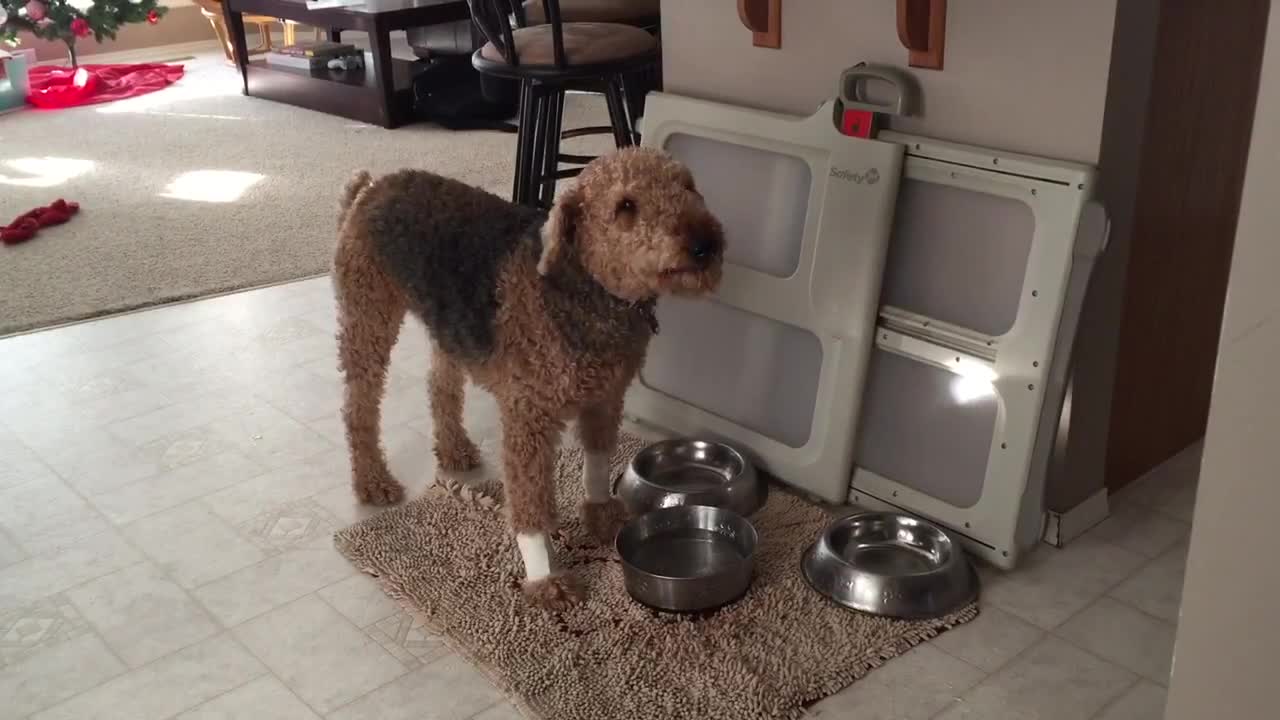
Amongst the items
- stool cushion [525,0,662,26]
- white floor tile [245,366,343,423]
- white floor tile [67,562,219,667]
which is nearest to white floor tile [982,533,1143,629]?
white floor tile [67,562,219,667]

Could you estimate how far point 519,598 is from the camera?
185 centimetres

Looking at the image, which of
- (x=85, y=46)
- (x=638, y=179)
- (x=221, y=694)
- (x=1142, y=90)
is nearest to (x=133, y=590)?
(x=221, y=694)

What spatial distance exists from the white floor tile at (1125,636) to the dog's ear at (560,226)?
97cm

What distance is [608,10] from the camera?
10.4ft

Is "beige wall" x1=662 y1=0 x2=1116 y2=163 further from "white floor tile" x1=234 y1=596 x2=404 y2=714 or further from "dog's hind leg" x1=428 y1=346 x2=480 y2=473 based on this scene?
"white floor tile" x1=234 y1=596 x2=404 y2=714

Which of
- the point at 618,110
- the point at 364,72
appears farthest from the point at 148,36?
the point at 618,110

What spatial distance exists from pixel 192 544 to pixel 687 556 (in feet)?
3.00

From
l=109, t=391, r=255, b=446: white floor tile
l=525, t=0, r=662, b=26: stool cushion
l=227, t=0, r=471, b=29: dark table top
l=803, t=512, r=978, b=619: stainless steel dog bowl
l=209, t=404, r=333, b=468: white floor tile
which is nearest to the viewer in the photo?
l=803, t=512, r=978, b=619: stainless steel dog bowl

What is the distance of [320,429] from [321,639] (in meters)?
0.78

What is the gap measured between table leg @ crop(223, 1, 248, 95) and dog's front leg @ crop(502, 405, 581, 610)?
→ 485cm

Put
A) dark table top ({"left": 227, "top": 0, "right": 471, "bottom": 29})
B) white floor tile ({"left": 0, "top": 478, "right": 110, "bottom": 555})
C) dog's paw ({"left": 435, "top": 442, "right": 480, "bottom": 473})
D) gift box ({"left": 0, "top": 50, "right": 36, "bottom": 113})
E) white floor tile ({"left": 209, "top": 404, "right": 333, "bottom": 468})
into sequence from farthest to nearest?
gift box ({"left": 0, "top": 50, "right": 36, "bottom": 113}) → dark table top ({"left": 227, "top": 0, "right": 471, "bottom": 29}) → white floor tile ({"left": 209, "top": 404, "right": 333, "bottom": 468}) → dog's paw ({"left": 435, "top": 442, "right": 480, "bottom": 473}) → white floor tile ({"left": 0, "top": 478, "right": 110, "bottom": 555})

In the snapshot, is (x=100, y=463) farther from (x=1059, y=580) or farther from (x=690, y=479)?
(x=1059, y=580)

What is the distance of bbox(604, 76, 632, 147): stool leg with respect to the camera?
9.20 feet

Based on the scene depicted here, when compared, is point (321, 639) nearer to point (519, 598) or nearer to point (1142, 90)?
point (519, 598)
